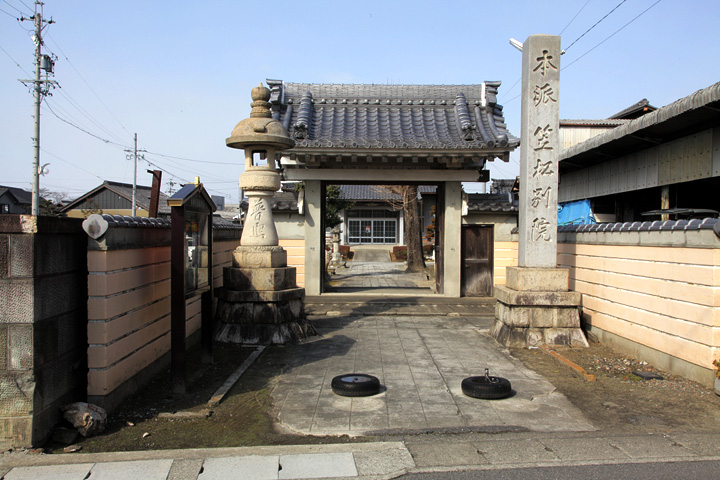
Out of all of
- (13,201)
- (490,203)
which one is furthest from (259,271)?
(13,201)

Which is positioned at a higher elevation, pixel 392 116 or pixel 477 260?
pixel 392 116

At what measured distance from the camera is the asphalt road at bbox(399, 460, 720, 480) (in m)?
4.16

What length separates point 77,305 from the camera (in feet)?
17.2

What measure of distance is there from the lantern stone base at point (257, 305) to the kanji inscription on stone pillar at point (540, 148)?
14.2ft

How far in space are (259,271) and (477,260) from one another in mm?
7939

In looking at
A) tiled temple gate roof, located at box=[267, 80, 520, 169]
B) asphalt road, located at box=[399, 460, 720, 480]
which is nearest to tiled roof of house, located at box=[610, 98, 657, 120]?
tiled temple gate roof, located at box=[267, 80, 520, 169]

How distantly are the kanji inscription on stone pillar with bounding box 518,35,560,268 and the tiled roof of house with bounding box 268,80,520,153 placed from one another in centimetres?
448

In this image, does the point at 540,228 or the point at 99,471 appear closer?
the point at 99,471

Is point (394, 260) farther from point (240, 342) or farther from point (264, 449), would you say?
point (264, 449)

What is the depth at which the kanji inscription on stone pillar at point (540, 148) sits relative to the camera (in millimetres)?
9117

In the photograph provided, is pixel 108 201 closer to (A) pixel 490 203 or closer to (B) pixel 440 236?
(B) pixel 440 236

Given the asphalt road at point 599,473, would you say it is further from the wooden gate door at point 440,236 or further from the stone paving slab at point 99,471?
the wooden gate door at point 440,236

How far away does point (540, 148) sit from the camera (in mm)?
9156

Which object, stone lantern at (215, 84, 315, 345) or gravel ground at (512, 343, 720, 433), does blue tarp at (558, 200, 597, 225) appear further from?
stone lantern at (215, 84, 315, 345)
